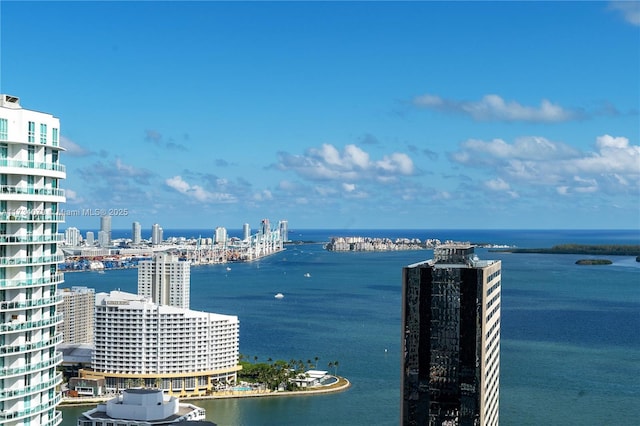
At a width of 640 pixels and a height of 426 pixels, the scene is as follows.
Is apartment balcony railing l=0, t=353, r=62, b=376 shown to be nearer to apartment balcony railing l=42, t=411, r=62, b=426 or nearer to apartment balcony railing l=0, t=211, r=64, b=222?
apartment balcony railing l=42, t=411, r=62, b=426

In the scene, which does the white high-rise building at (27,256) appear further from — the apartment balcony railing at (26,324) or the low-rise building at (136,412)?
the low-rise building at (136,412)

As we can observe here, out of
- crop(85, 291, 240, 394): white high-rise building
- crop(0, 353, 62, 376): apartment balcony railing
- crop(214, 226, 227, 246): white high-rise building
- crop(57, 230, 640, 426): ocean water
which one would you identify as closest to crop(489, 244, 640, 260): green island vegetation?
crop(57, 230, 640, 426): ocean water

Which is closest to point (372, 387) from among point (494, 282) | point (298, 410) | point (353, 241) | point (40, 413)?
point (298, 410)

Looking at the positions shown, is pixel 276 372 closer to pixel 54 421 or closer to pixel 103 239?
pixel 54 421

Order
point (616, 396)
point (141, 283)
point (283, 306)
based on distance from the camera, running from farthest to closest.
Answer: point (283, 306) < point (141, 283) < point (616, 396)

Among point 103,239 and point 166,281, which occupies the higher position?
point 103,239

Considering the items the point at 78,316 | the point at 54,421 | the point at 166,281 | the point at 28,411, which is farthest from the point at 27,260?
the point at 166,281

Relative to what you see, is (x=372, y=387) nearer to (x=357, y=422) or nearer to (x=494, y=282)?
(x=357, y=422)

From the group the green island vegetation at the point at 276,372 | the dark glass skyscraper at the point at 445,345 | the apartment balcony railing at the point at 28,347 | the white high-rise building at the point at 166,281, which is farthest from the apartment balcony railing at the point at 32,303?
the white high-rise building at the point at 166,281
